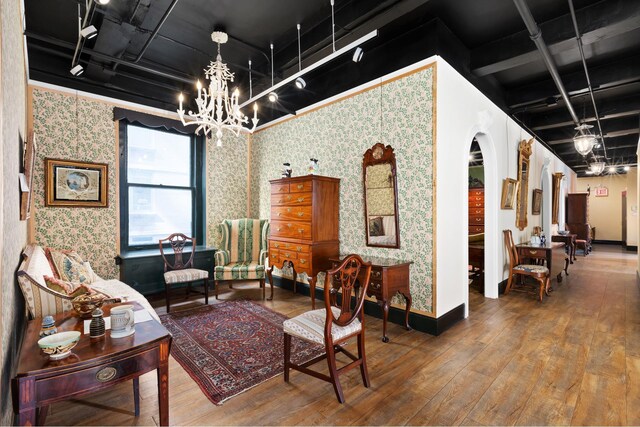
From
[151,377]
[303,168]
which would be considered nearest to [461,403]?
[151,377]

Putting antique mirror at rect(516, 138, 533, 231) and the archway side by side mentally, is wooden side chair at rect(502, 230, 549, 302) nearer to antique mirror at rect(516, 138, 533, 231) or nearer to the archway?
the archway

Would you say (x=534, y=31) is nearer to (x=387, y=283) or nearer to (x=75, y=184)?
(x=387, y=283)

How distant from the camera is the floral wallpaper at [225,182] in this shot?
19.5 ft

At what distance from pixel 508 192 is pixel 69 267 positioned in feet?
22.2

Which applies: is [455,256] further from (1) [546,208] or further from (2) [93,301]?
(1) [546,208]

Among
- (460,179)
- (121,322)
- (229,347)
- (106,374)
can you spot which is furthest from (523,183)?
(106,374)

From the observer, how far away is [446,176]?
3.71m

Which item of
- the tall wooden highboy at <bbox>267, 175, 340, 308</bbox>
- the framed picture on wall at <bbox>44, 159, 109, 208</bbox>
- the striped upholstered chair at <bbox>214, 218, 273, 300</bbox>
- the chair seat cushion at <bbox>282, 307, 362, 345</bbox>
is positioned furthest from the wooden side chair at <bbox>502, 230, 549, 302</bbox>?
the framed picture on wall at <bbox>44, 159, 109, 208</bbox>

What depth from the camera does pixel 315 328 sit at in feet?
7.66

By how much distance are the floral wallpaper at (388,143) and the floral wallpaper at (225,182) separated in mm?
1186

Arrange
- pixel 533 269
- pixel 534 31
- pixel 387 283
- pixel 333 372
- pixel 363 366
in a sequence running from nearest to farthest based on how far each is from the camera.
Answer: pixel 333 372 < pixel 363 366 < pixel 534 31 < pixel 387 283 < pixel 533 269

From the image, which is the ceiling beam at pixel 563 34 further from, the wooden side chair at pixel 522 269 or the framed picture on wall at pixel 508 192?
the wooden side chair at pixel 522 269

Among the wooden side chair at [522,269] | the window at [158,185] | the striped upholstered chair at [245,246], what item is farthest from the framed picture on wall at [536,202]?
the window at [158,185]

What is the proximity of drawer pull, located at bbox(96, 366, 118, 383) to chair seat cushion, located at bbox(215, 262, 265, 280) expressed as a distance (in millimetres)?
3411
